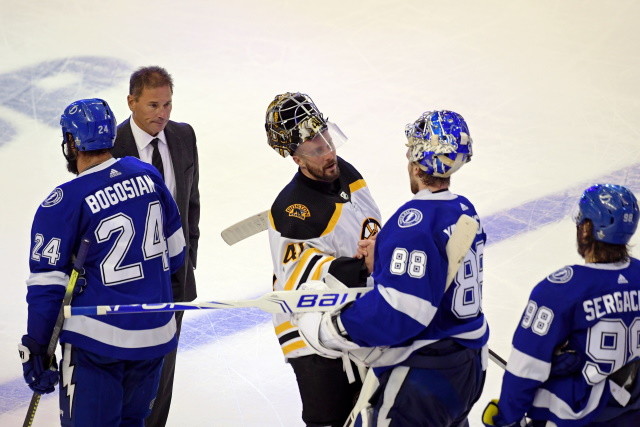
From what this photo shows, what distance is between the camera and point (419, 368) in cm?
243

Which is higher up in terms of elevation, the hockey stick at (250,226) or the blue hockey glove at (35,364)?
the hockey stick at (250,226)

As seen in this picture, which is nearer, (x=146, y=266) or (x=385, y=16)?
(x=146, y=266)

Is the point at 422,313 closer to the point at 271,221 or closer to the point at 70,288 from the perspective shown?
the point at 271,221

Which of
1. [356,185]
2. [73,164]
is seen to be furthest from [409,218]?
[73,164]

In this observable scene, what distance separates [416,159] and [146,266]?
3.25ft

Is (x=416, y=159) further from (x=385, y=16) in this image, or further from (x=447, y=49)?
(x=385, y=16)

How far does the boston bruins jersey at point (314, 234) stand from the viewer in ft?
9.20

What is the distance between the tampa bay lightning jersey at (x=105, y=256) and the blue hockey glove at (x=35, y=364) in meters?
0.03

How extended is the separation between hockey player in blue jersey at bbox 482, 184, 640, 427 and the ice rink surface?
136 centimetres

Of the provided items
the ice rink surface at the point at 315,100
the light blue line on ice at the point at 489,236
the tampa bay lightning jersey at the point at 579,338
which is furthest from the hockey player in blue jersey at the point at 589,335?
the light blue line on ice at the point at 489,236

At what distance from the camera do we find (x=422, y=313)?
2.31 meters

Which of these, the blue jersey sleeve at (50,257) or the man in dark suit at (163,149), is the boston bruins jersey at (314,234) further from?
the man in dark suit at (163,149)

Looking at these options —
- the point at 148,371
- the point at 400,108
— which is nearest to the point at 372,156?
the point at 400,108

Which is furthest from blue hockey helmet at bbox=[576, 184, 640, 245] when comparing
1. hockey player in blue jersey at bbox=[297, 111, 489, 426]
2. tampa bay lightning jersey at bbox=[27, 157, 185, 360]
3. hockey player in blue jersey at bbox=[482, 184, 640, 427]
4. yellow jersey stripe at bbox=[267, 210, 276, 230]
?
tampa bay lightning jersey at bbox=[27, 157, 185, 360]
